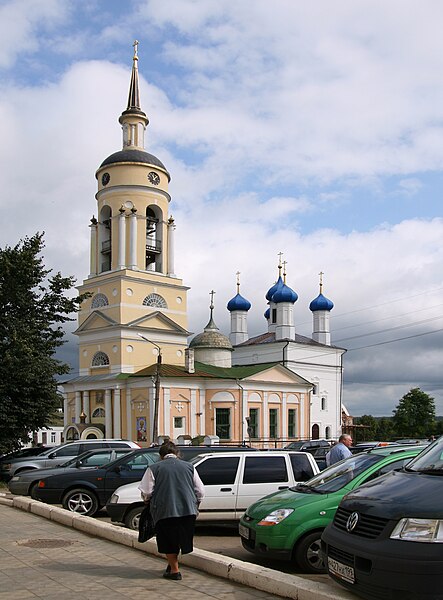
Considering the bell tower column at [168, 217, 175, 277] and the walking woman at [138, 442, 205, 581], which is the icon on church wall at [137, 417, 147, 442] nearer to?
the bell tower column at [168, 217, 175, 277]

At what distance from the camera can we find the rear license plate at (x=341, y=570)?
6324 millimetres

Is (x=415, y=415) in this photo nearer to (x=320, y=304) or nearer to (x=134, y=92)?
(x=320, y=304)

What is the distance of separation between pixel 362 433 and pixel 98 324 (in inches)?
1914

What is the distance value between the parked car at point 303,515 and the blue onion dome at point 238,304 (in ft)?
248

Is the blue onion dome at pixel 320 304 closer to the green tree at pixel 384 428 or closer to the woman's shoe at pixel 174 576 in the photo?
the green tree at pixel 384 428

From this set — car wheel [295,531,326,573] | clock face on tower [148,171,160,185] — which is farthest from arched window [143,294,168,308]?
car wheel [295,531,326,573]

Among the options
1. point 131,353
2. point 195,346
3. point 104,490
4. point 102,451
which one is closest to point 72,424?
point 131,353

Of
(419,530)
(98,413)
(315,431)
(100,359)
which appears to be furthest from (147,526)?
(315,431)

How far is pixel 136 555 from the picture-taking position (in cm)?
989

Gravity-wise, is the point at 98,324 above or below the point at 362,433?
above

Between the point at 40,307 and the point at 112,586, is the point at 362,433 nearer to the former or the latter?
the point at 40,307

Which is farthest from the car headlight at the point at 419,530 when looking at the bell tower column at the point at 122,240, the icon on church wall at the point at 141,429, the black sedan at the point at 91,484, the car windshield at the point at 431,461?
the bell tower column at the point at 122,240

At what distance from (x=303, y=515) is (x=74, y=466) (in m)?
10.4

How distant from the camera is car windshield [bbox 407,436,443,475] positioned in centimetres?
689
